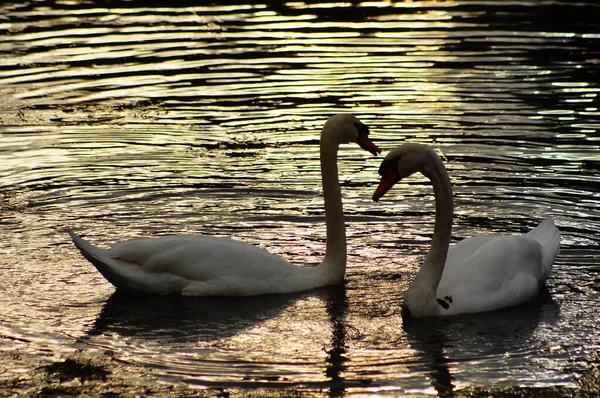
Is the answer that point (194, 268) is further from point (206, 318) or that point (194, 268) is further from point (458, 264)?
point (458, 264)

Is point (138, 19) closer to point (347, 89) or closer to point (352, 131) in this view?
point (347, 89)

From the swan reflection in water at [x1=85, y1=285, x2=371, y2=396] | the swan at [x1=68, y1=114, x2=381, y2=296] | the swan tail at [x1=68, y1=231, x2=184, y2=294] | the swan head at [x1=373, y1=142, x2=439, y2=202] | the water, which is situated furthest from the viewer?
the swan at [x1=68, y1=114, x2=381, y2=296]

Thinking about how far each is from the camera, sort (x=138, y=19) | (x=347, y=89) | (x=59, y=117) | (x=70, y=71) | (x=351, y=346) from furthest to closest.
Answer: (x=138, y=19) < (x=70, y=71) < (x=347, y=89) < (x=59, y=117) < (x=351, y=346)

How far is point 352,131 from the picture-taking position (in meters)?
9.47

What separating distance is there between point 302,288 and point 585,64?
11.2m

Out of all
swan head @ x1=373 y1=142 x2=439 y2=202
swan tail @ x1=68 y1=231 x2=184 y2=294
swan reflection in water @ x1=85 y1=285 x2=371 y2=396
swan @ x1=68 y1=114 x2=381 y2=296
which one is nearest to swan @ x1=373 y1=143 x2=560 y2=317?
swan head @ x1=373 y1=142 x2=439 y2=202

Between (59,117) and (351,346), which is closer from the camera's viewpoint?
(351,346)

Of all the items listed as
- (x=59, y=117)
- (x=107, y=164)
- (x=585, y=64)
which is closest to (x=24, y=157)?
(x=107, y=164)

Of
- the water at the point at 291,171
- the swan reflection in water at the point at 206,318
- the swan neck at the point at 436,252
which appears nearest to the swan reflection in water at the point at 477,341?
the water at the point at 291,171

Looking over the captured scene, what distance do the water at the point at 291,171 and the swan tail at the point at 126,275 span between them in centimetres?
13

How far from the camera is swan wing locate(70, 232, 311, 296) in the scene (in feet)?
30.0

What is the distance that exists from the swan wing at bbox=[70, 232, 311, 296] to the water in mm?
151

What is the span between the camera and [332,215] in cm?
966

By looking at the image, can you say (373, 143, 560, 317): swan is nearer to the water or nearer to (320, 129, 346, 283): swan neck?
the water
